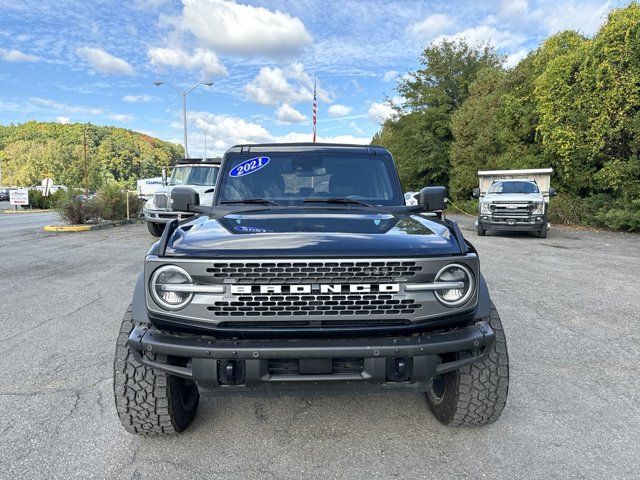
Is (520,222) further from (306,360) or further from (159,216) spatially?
(306,360)

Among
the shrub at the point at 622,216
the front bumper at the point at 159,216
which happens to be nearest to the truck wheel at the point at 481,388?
the front bumper at the point at 159,216

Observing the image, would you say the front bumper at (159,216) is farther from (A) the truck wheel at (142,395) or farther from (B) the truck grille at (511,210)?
(A) the truck wheel at (142,395)

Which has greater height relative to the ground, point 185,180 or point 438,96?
point 438,96

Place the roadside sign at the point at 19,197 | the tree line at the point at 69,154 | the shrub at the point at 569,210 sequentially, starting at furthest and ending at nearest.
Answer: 1. the tree line at the point at 69,154
2. the roadside sign at the point at 19,197
3. the shrub at the point at 569,210

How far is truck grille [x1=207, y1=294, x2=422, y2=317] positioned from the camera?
92.4 inches

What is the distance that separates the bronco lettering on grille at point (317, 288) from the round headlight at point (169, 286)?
26 centimetres

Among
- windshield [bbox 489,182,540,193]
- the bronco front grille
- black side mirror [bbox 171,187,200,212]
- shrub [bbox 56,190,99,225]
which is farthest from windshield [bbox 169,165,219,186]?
the bronco front grille

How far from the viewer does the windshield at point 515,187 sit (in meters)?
14.6

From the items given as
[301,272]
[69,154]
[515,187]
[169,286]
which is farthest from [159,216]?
[69,154]

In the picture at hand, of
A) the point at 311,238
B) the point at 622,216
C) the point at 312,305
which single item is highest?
the point at 311,238

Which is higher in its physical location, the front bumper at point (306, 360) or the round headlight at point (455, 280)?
the round headlight at point (455, 280)

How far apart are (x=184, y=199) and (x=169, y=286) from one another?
1481 millimetres

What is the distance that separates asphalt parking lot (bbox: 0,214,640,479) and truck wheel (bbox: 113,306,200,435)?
0.48ft

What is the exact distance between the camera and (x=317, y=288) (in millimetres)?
2359
